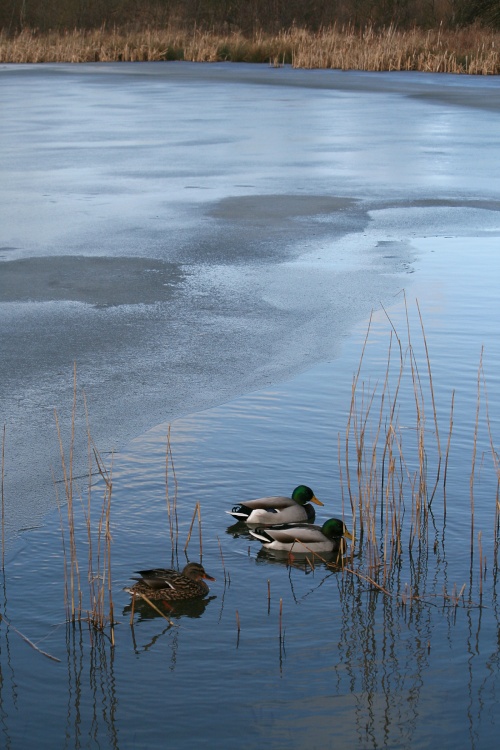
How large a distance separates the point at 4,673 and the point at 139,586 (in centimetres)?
63

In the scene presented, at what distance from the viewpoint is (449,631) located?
4.28 m

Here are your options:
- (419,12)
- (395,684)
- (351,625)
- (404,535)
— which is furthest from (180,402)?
(419,12)

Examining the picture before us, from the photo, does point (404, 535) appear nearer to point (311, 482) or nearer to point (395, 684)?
point (311, 482)

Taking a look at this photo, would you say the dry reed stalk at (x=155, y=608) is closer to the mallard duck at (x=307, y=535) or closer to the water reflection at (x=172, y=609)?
the water reflection at (x=172, y=609)

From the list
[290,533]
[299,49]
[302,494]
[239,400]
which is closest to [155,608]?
[290,533]

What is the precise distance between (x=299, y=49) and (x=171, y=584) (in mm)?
34994

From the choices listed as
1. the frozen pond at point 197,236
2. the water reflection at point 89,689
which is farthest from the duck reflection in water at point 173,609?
the frozen pond at point 197,236

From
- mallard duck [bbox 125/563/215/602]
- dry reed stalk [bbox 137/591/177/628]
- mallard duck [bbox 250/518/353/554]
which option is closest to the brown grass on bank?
mallard duck [bbox 250/518/353/554]

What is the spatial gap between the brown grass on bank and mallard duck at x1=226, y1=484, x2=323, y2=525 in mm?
28646

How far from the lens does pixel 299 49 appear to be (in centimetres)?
3759

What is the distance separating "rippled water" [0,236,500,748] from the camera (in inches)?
146

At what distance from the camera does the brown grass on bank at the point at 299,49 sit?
34.0 m

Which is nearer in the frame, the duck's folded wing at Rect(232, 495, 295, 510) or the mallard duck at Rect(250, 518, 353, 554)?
the mallard duck at Rect(250, 518, 353, 554)

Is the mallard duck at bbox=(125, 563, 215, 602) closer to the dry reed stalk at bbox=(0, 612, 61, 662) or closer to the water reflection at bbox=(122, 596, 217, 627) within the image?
the water reflection at bbox=(122, 596, 217, 627)
